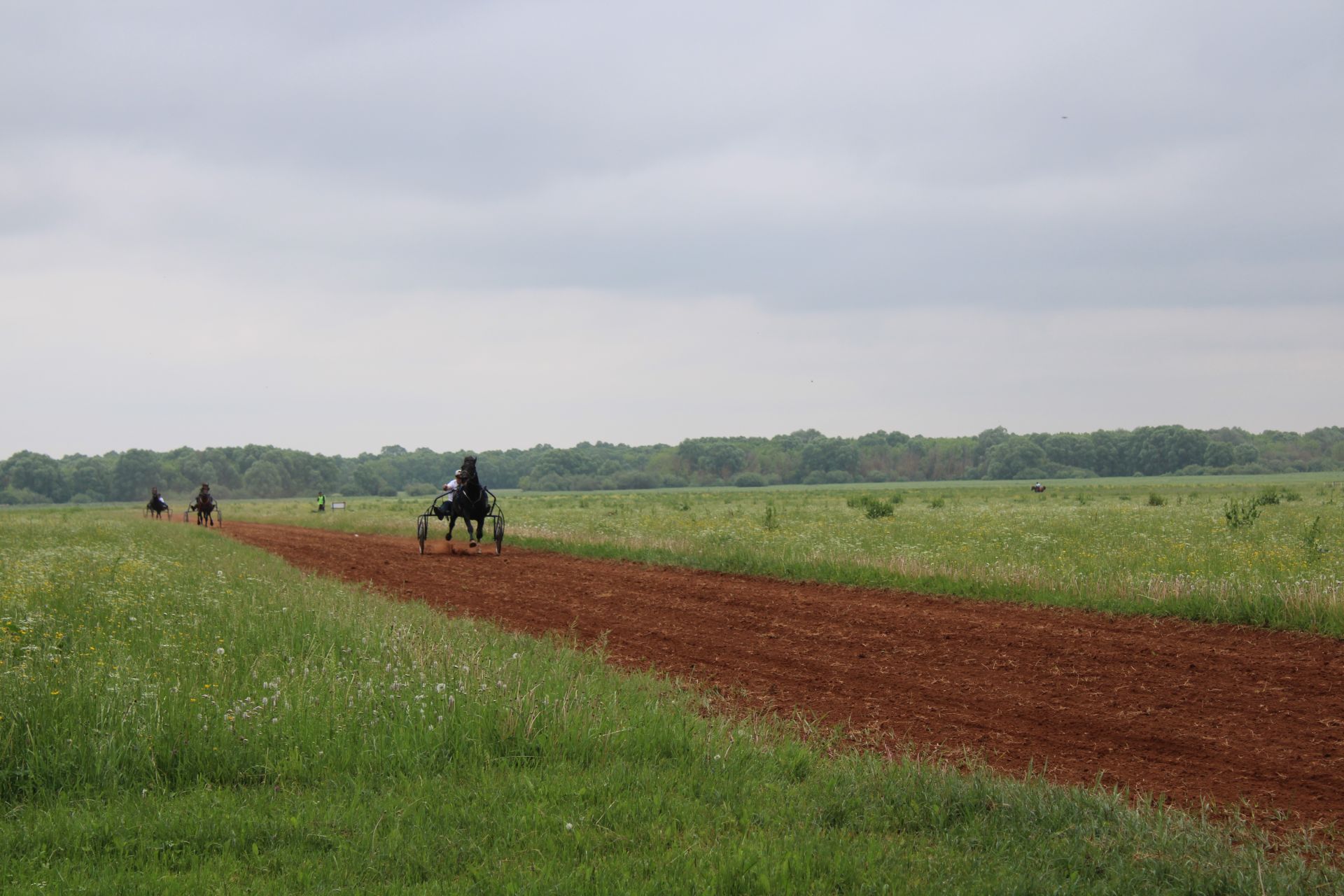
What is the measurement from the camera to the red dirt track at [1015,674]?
22.1ft

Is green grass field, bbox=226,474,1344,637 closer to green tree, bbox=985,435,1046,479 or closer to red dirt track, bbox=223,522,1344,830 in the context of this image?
red dirt track, bbox=223,522,1344,830

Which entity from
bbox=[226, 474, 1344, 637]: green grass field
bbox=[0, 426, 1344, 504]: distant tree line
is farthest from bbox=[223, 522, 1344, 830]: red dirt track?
bbox=[0, 426, 1344, 504]: distant tree line

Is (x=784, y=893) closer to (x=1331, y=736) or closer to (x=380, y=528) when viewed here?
(x=1331, y=736)

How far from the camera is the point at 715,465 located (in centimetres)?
16650

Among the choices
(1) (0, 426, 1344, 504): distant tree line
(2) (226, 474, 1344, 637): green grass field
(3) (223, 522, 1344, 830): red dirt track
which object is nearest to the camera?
(3) (223, 522, 1344, 830): red dirt track

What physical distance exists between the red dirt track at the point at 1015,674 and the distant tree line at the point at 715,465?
135m

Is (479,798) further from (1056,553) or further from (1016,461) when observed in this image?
(1016,461)

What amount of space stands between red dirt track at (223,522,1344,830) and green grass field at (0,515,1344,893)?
1162mm

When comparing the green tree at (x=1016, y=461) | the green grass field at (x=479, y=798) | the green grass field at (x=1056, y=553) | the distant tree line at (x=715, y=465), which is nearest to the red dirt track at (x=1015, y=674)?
the green grass field at (x=1056, y=553)

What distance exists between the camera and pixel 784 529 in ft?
91.0

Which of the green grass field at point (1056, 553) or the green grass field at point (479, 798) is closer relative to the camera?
the green grass field at point (479, 798)

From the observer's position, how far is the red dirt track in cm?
673

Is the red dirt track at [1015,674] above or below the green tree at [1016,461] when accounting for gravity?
below

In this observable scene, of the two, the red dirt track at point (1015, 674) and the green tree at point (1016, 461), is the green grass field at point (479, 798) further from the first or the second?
the green tree at point (1016, 461)
